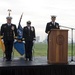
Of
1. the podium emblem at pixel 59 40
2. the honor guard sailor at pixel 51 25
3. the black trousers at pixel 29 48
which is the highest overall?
the honor guard sailor at pixel 51 25

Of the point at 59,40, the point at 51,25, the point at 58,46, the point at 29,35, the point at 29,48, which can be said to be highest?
the point at 51,25

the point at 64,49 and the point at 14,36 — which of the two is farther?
the point at 14,36

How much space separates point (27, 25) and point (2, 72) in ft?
7.58

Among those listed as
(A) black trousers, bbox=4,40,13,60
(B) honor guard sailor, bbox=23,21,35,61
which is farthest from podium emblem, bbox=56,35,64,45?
(A) black trousers, bbox=4,40,13,60

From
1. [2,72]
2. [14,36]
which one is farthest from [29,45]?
[2,72]

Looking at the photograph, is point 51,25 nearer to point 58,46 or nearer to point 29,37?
point 29,37

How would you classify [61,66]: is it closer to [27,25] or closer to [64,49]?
[64,49]

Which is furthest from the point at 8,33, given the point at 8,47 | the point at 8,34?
the point at 8,47

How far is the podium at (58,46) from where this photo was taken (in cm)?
875

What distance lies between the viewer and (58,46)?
8.76 metres

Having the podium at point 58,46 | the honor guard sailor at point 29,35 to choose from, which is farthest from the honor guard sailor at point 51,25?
the podium at point 58,46

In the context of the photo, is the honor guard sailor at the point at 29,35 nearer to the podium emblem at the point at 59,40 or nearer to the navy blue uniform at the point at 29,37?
the navy blue uniform at the point at 29,37

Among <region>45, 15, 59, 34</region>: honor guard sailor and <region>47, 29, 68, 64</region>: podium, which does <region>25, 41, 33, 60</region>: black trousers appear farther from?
<region>47, 29, 68, 64</region>: podium

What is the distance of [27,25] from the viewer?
395 inches
